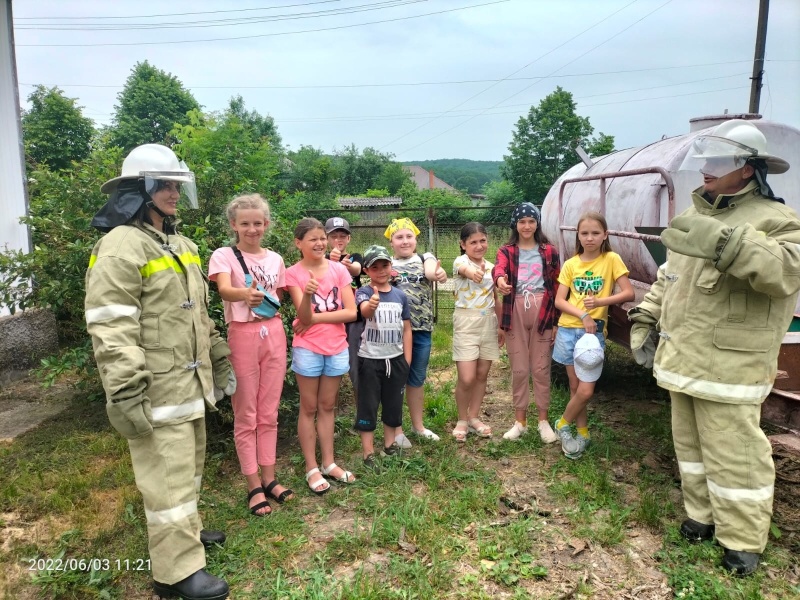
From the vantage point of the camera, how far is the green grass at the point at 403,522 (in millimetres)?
2785

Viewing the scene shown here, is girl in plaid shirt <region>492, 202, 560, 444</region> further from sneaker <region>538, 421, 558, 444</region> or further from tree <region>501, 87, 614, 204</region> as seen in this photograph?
tree <region>501, 87, 614, 204</region>

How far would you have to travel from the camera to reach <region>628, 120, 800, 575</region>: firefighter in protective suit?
271 cm

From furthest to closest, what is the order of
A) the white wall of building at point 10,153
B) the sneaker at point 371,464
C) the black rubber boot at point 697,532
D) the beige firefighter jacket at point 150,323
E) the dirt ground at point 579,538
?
the white wall of building at point 10,153 → the sneaker at point 371,464 → the black rubber boot at point 697,532 → the dirt ground at point 579,538 → the beige firefighter jacket at point 150,323

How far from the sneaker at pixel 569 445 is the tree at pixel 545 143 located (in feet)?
104

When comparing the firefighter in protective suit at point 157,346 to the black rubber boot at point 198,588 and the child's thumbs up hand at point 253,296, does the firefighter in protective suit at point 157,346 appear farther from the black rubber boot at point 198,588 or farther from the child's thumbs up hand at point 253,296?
the child's thumbs up hand at point 253,296

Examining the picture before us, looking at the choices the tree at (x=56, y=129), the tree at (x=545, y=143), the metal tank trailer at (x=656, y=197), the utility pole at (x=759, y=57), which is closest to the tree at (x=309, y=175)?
the tree at (x=545, y=143)

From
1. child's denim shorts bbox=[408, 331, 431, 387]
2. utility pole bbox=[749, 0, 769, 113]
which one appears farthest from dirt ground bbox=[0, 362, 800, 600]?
utility pole bbox=[749, 0, 769, 113]

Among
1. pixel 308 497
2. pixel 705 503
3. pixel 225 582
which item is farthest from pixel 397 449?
pixel 705 503

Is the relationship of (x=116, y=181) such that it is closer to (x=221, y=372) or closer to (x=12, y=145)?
(x=221, y=372)

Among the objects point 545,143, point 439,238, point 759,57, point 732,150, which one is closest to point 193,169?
point 732,150

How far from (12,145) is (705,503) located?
24.8 ft

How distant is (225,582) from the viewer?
2705 millimetres

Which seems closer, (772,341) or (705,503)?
(772,341)

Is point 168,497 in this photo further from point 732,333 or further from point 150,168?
point 732,333
